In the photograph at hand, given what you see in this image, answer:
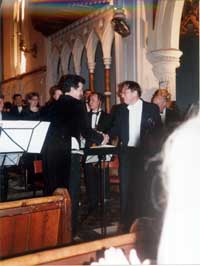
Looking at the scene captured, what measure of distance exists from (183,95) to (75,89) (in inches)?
231

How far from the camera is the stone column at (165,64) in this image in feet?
22.0

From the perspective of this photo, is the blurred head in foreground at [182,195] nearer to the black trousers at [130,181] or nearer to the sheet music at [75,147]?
the sheet music at [75,147]

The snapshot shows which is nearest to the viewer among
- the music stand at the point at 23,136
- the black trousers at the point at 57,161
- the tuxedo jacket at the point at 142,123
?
the music stand at the point at 23,136

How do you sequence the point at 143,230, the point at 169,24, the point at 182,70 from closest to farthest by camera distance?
the point at 143,230
the point at 169,24
the point at 182,70

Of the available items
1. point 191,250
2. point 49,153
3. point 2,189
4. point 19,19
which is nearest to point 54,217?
point 191,250

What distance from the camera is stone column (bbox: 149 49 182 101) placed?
A: 670 centimetres

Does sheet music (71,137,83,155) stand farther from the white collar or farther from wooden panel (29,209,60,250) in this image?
wooden panel (29,209,60,250)

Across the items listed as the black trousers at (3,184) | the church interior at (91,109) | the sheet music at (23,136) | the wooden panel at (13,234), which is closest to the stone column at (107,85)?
the church interior at (91,109)

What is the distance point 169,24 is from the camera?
672 cm

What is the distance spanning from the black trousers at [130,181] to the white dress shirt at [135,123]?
99mm

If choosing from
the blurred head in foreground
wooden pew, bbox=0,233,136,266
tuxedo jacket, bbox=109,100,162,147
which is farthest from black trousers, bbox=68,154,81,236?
the blurred head in foreground

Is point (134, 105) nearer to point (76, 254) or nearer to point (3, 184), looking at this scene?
point (3, 184)

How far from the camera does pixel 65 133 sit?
3.53 m

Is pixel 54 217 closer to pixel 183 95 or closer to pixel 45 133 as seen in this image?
pixel 45 133
